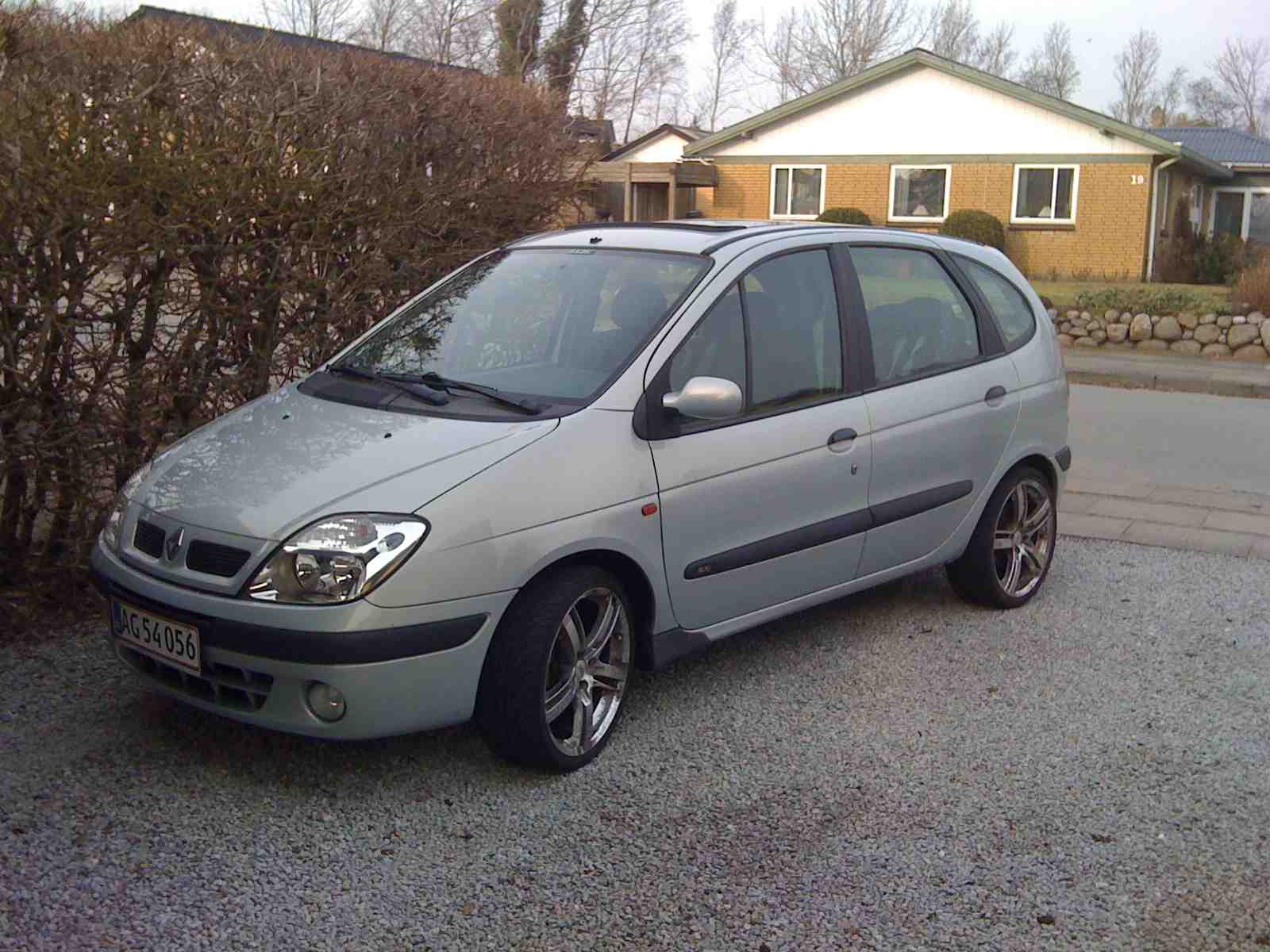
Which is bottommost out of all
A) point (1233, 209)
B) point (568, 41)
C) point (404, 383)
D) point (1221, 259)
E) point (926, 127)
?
point (1221, 259)

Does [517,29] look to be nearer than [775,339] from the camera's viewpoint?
No

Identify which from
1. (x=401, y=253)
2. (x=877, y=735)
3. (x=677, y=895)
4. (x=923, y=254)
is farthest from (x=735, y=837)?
(x=401, y=253)

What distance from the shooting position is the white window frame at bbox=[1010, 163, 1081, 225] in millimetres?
30219

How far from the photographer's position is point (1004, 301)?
629 cm

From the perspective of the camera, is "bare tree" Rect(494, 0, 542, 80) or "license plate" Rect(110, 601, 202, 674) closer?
"license plate" Rect(110, 601, 202, 674)

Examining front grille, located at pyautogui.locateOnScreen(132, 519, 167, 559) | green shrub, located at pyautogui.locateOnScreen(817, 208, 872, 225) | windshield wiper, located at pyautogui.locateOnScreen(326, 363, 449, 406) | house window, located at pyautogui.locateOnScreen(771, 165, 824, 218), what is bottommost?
front grille, located at pyautogui.locateOnScreen(132, 519, 167, 559)

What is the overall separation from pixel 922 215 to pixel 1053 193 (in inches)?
121

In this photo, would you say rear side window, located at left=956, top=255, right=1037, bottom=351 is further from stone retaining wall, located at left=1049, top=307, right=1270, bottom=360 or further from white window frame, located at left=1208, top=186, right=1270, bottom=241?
white window frame, located at left=1208, top=186, right=1270, bottom=241

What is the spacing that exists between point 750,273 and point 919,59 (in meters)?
28.3

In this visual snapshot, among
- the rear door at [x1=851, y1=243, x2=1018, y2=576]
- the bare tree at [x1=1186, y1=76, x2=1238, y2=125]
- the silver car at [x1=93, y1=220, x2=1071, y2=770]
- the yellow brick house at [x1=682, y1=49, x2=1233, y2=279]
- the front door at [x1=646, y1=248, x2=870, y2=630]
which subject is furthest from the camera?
the bare tree at [x1=1186, y1=76, x2=1238, y2=125]

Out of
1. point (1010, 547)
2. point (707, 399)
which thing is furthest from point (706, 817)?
point (1010, 547)

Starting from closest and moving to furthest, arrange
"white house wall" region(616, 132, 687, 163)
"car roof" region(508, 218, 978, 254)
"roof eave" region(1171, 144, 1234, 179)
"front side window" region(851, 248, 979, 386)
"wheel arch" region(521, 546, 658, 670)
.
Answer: "wheel arch" region(521, 546, 658, 670) → "car roof" region(508, 218, 978, 254) → "front side window" region(851, 248, 979, 386) → "roof eave" region(1171, 144, 1234, 179) → "white house wall" region(616, 132, 687, 163)

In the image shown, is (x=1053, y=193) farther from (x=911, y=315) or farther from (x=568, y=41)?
(x=911, y=315)

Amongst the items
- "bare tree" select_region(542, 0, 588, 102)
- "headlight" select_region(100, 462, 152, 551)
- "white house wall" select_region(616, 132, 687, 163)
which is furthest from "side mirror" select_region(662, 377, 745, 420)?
"bare tree" select_region(542, 0, 588, 102)
